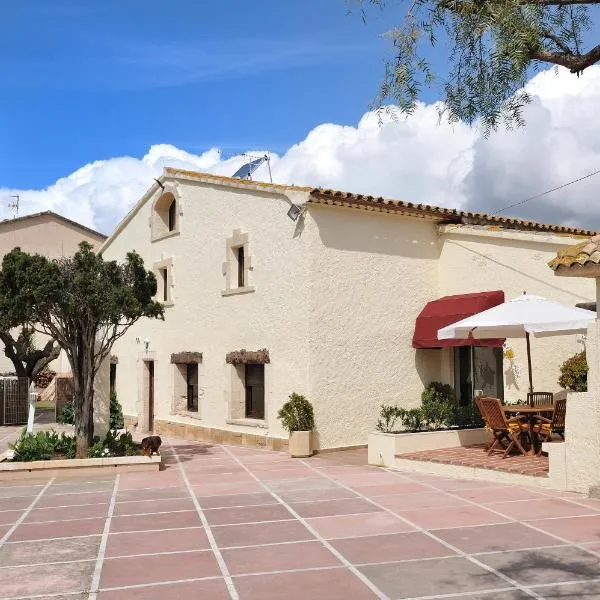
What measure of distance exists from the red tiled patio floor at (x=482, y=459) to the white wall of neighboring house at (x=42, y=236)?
26.0 m

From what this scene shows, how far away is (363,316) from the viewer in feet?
48.2

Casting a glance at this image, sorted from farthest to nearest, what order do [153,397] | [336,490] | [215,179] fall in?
1. [153,397]
2. [215,179]
3. [336,490]

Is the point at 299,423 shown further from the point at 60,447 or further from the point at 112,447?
the point at 60,447

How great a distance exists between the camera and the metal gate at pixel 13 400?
81.3 feet

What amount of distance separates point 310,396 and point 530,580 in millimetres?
8551

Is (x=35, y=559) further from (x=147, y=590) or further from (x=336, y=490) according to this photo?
(x=336, y=490)

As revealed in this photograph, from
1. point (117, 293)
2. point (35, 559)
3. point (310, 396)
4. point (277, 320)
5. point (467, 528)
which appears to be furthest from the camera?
point (277, 320)

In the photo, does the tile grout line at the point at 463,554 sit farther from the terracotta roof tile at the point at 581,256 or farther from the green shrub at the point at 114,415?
the green shrub at the point at 114,415

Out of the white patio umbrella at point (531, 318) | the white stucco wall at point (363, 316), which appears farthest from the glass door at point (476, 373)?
the white patio umbrella at point (531, 318)

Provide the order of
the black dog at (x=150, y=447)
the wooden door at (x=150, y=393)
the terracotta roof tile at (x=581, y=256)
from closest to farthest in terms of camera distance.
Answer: the terracotta roof tile at (x=581, y=256) < the black dog at (x=150, y=447) < the wooden door at (x=150, y=393)

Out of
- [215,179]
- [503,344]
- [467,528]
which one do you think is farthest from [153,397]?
[467,528]

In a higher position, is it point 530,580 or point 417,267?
point 417,267

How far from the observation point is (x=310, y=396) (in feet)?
45.8

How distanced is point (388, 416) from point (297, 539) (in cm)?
629
